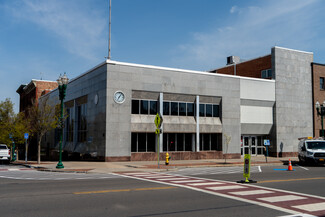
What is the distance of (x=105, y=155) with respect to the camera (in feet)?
89.1

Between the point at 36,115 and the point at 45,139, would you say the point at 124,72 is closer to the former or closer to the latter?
the point at 36,115

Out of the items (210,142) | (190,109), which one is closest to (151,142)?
(190,109)

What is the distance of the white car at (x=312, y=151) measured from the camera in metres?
25.3

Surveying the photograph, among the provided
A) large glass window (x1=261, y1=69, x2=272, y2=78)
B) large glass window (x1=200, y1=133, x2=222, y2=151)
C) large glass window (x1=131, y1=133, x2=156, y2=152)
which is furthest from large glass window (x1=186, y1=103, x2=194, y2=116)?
large glass window (x1=261, y1=69, x2=272, y2=78)

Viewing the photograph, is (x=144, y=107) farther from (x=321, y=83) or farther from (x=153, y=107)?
(x=321, y=83)

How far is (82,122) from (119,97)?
715 cm

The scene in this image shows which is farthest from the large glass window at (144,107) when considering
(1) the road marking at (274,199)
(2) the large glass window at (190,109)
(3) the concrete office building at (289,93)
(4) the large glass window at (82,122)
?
(1) the road marking at (274,199)

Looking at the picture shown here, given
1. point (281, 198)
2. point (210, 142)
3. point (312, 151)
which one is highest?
point (210, 142)

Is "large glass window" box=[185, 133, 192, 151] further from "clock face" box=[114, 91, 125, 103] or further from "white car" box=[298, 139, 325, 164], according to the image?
"white car" box=[298, 139, 325, 164]

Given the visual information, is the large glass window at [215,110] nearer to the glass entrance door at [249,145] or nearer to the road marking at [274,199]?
the glass entrance door at [249,145]

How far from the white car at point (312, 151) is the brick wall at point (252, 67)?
13153 millimetres

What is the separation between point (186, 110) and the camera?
31297 mm

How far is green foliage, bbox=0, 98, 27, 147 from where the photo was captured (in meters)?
31.3

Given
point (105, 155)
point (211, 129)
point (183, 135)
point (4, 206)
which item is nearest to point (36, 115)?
point (105, 155)
